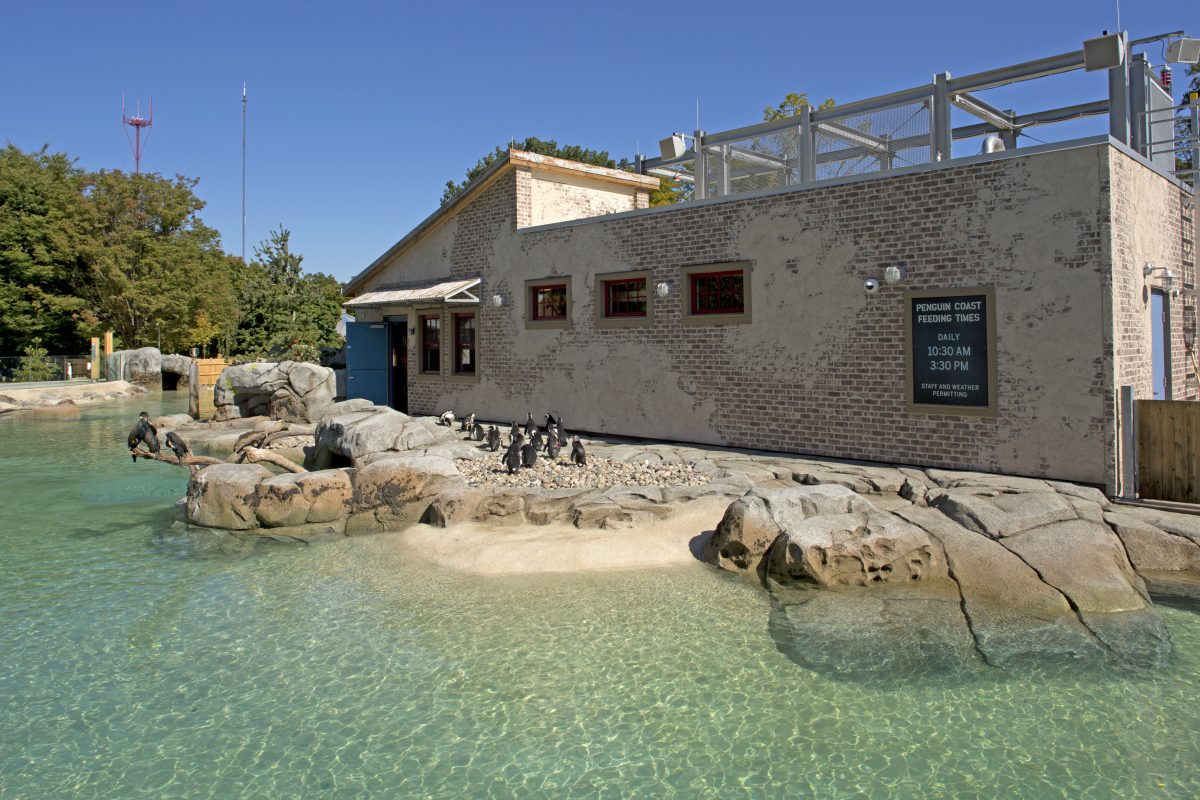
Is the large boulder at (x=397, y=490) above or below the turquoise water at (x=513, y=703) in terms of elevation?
above

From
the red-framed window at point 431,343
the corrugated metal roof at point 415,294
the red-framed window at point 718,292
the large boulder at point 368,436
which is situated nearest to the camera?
the red-framed window at point 718,292

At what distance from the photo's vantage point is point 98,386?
30.3 metres

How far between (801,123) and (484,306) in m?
6.90

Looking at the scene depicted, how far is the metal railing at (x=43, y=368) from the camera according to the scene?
3222 centimetres

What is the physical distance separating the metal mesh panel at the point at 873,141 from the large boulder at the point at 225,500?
869cm

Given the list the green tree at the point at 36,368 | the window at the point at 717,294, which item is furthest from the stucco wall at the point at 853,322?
the green tree at the point at 36,368

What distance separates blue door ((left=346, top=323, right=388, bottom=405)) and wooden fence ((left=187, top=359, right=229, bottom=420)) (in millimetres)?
5197

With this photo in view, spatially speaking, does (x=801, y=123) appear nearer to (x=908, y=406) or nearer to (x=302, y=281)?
(x=908, y=406)

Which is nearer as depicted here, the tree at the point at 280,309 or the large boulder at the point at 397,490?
the large boulder at the point at 397,490

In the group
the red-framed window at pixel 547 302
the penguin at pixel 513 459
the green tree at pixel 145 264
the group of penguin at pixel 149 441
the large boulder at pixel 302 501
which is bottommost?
the large boulder at pixel 302 501

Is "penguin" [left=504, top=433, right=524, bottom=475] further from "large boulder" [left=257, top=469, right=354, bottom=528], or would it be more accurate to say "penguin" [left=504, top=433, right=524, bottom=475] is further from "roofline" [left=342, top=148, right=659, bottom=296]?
"roofline" [left=342, top=148, right=659, bottom=296]

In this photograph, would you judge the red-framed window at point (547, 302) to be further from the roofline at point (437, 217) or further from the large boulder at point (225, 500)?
the large boulder at point (225, 500)

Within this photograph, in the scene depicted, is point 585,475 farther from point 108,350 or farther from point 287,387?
point 108,350

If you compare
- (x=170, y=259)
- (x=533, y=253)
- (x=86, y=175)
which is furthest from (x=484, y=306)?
(x=86, y=175)
